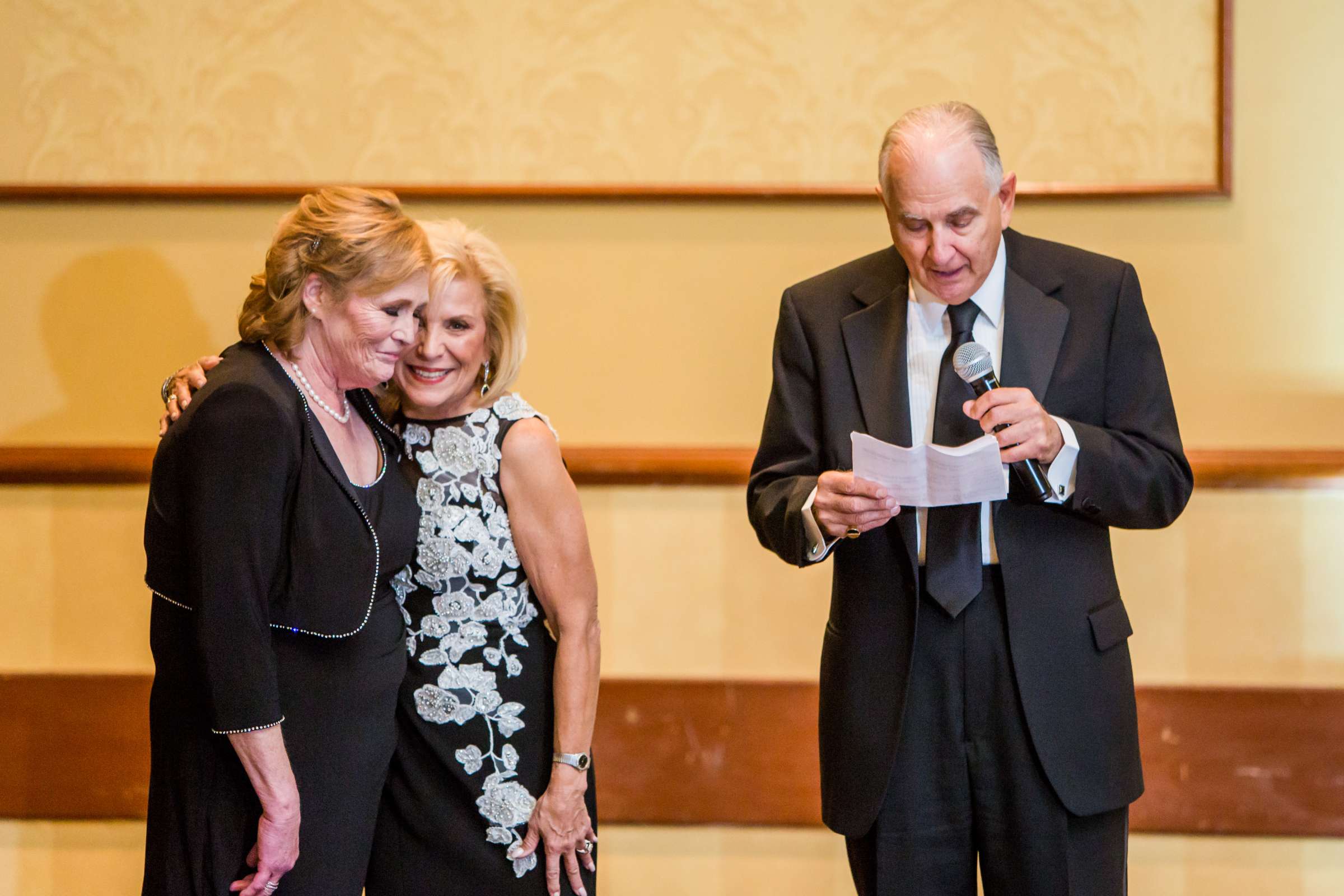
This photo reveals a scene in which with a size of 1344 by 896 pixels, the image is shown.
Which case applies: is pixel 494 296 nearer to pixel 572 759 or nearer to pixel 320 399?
pixel 320 399

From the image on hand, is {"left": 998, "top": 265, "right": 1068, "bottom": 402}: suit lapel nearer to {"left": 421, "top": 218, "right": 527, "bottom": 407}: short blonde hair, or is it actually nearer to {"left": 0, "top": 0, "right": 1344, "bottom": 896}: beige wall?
{"left": 421, "top": 218, "right": 527, "bottom": 407}: short blonde hair

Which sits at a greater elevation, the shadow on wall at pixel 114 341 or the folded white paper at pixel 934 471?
the shadow on wall at pixel 114 341

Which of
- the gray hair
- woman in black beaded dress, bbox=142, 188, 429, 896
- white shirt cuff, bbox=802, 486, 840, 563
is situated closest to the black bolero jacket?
woman in black beaded dress, bbox=142, 188, 429, 896

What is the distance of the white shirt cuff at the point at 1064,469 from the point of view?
174 cm

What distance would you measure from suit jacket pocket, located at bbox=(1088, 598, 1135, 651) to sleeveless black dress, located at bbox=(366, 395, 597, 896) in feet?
2.97

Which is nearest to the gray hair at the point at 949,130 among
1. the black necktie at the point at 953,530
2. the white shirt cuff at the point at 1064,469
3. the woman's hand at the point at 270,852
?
the black necktie at the point at 953,530

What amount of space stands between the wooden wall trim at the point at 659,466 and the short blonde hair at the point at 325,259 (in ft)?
3.65

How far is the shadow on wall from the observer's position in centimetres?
293

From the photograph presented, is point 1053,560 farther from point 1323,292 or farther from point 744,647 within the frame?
point 1323,292

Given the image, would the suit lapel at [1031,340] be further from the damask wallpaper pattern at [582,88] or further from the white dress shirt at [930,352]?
the damask wallpaper pattern at [582,88]

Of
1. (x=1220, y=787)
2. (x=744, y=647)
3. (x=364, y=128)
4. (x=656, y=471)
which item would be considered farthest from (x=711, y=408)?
(x=1220, y=787)

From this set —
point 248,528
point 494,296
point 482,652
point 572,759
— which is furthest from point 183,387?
point 572,759

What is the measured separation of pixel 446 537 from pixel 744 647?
3.86 feet

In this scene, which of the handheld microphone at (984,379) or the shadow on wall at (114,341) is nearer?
the handheld microphone at (984,379)
